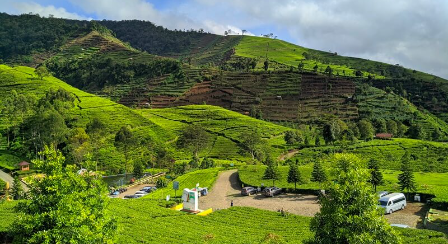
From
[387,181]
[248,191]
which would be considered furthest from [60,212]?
[387,181]

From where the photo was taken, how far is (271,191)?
47.2 m

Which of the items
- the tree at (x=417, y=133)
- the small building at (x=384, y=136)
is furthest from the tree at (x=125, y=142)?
the tree at (x=417, y=133)

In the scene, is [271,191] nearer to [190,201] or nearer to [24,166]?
[190,201]

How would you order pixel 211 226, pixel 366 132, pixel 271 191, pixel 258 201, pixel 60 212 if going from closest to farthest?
1. pixel 60 212
2. pixel 211 226
3. pixel 258 201
4. pixel 271 191
5. pixel 366 132

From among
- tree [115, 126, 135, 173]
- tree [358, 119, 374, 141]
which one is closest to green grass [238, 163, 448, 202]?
tree [115, 126, 135, 173]

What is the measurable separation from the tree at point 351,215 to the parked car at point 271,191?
29.1 meters

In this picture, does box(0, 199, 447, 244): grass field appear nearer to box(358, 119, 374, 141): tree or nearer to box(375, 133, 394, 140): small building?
box(375, 133, 394, 140): small building

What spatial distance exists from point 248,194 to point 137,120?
6472 cm

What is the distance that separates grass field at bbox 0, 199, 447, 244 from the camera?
27.5m

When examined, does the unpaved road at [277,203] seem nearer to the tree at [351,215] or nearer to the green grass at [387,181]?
the green grass at [387,181]

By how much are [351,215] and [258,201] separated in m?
28.8

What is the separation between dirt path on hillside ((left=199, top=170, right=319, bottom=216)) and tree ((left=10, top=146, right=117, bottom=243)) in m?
26.0

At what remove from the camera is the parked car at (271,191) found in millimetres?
46969

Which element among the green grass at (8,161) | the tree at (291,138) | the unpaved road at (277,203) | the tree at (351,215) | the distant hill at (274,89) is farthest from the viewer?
the distant hill at (274,89)
